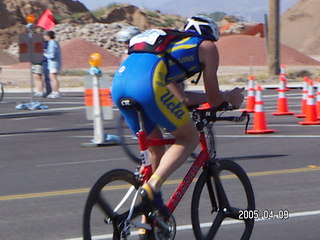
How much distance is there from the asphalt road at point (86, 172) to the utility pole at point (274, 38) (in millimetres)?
15944

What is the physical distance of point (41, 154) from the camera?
555 inches

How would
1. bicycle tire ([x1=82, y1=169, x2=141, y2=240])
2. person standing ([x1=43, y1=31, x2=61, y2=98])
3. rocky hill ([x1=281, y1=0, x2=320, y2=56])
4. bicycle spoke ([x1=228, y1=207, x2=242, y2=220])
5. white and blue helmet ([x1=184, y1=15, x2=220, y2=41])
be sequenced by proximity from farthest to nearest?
rocky hill ([x1=281, y1=0, x2=320, y2=56]) < person standing ([x1=43, y1=31, x2=61, y2=98]) < bicycle spoke ([x1=228, y1=207, x2=242, y2=220]) < white and blue helmet ([x1=184, y1=15, x2=220, y2=41]) < bicycle tire ([x1=82, y1=169, x2=141, y2=240])

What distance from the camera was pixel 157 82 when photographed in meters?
6.20

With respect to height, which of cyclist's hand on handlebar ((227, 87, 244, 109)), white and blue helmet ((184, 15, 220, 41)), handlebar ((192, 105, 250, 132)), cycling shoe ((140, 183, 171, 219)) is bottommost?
cycling shoe ((140, 183, 171, 219))

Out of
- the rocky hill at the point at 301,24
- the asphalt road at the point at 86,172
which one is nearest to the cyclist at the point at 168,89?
the asphalt road at the point at 86,172

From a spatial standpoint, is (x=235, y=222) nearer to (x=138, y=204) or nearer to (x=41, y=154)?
(x=138, y=204)

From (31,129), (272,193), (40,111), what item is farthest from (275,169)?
(40,111)

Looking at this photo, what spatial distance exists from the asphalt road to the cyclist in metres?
1.07

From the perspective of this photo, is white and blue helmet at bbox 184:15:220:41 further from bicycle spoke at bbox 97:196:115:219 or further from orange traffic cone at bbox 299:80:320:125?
orange traffic cone at bbox 299:80:320:125

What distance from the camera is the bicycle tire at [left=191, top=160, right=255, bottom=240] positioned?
662 cm

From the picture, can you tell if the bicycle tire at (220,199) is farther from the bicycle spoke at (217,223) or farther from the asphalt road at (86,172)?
the asphalt road at (86,172)

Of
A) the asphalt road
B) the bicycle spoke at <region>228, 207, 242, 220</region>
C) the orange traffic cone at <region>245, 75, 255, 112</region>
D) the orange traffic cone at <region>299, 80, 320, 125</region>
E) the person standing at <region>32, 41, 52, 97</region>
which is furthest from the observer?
the person standing at <region>32, 41, 52, 97</region>

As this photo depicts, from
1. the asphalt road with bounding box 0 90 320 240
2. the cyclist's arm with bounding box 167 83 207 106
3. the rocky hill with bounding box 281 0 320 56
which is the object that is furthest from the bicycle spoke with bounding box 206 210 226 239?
the rocky hill with bounding box 281 0 320 56

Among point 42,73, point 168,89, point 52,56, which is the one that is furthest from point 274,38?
point 168,89
